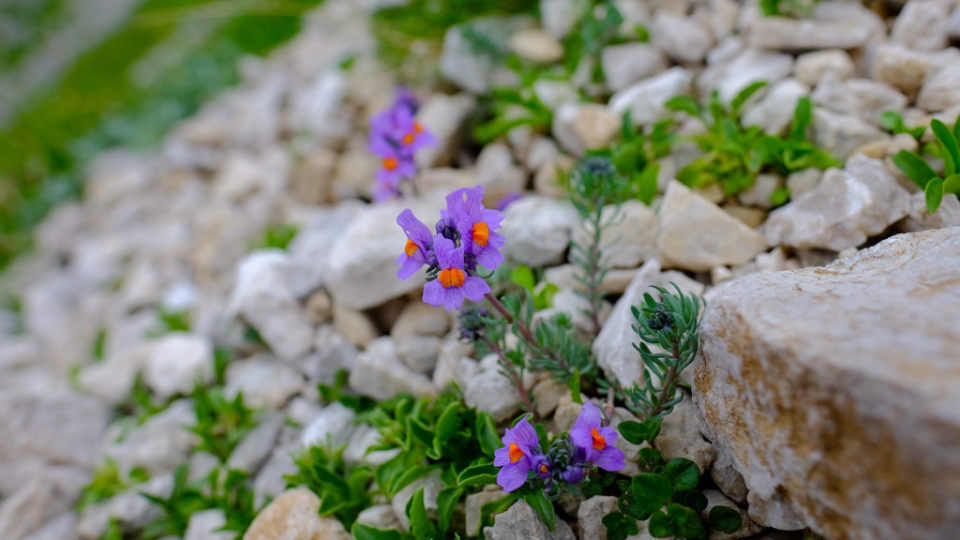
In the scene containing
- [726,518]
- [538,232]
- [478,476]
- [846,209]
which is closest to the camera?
[726,518]


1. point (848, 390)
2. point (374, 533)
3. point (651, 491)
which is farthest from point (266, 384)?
point (848, 390)

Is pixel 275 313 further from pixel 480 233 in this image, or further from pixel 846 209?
pixel 846 209

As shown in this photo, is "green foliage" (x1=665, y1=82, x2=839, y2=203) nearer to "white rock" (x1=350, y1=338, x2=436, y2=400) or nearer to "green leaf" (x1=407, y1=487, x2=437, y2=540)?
"white rock" (x1=350, y1=338, x2=436, y2=400)

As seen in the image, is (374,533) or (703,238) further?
(703,238)

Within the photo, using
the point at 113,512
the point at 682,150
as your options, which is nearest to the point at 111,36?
the point at 113,512

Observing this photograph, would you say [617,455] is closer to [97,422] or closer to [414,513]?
[414,513]

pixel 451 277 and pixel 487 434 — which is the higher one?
pixel 451 277

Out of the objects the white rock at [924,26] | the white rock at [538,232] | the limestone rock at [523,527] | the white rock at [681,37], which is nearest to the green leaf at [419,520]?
the limestone rock at [523,527]
